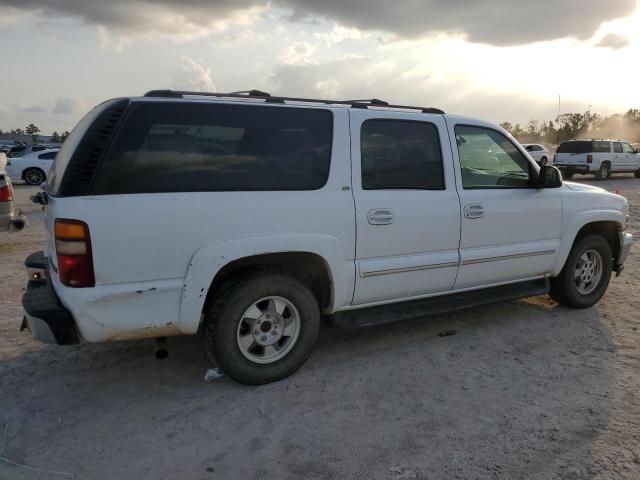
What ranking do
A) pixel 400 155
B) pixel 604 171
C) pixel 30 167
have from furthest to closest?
pixel 604 171 → pixel 30 167 → pixel 400 155

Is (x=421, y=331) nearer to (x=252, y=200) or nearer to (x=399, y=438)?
(x=399, y=438)

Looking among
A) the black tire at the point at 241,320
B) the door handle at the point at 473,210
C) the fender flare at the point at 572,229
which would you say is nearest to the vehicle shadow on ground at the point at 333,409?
the black tire at the point at 241,320

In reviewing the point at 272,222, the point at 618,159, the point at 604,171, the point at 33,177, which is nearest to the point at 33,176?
the point at 33,177

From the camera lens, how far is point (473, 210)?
14.2 feet

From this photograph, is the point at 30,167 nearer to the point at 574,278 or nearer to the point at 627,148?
the point at 574,278

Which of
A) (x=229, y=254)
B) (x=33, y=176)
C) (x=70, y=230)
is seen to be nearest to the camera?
(x=70, y=230)

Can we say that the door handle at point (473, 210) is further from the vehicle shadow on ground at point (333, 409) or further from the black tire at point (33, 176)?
the black tire at point (33, 176)

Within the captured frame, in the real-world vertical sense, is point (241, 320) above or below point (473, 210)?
below

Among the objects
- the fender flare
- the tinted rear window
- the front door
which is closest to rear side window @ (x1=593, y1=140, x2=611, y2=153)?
the tinted rear window

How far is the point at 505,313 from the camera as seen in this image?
5273 millimetres

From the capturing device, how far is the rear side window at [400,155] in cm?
392

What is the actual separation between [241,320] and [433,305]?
5.45 feet

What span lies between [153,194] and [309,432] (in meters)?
1.67

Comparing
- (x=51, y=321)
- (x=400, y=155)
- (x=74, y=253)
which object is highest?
(x=400, y=155)
